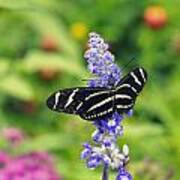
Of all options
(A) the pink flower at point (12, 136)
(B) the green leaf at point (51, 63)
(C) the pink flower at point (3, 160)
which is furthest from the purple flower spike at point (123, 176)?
(B) the green leaf at point (51, 63)

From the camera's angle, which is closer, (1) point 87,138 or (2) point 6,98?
(1) point 87,138

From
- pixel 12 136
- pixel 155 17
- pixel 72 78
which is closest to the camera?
pixel 12 136

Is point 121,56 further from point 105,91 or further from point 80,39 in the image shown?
point 105,91

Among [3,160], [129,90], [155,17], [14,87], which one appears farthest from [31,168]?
[155,17]

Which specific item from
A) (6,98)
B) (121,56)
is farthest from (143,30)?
(6,98)

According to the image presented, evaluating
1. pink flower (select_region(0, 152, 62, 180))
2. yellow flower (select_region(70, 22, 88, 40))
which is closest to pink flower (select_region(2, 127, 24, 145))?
pink flower (select_region(0, 152, 62, 180))

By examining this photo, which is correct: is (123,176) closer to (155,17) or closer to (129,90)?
(129,90)
